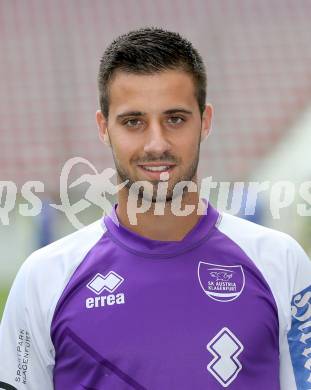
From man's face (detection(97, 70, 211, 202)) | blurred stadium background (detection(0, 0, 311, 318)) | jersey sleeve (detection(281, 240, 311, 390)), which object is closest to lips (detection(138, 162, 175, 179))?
man's face (detection(97, 70, 211, 202))

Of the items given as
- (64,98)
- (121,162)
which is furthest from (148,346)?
(64,98)

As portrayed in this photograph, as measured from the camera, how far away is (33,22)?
1140 centimetres

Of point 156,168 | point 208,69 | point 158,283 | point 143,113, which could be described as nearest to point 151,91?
point 143,113

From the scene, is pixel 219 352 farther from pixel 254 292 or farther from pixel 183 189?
pixel 183 189

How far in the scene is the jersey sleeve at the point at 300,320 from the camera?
2.12 metres

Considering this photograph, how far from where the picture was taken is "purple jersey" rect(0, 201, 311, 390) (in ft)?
6.67

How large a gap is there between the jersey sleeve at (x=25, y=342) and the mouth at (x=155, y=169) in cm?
43

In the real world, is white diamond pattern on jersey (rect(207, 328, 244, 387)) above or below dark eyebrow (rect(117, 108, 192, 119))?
below

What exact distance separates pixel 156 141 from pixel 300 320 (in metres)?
0.62

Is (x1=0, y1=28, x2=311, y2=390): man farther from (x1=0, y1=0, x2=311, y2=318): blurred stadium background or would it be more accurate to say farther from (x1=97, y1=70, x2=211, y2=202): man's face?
(x1=0, y1=0, x2=311, y2=318): blurred stadium background

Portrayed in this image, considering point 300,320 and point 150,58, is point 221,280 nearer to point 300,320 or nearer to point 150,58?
point 300,320

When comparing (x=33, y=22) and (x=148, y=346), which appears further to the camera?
(x=33, y=22)

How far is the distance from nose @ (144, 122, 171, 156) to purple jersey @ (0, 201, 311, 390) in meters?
0.29

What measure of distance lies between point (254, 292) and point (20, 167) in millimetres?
8346
